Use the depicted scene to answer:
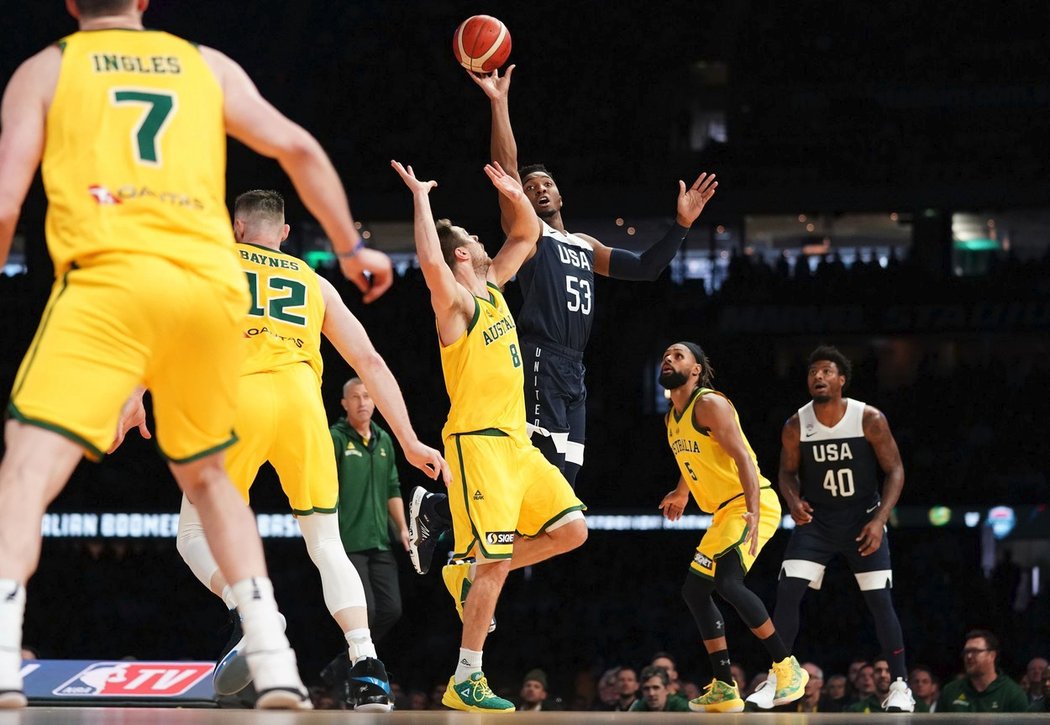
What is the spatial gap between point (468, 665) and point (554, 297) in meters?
2.12

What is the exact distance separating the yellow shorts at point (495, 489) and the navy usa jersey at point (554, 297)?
931 millimetres

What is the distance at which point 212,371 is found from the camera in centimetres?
344

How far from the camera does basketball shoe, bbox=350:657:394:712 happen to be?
5.41m

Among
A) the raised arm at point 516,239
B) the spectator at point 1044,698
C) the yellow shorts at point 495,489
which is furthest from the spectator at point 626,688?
the raised arm at point 516,239

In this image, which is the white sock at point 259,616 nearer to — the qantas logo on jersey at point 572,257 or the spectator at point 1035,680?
the qantas logo on jersey at point 572,257

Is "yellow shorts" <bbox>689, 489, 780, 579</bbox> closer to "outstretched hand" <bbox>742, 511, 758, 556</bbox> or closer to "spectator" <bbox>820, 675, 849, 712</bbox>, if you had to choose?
"outstretched hand" <bbox>742, 511, 758, 556</bbox>

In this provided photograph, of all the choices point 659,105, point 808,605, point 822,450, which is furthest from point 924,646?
point 659,105

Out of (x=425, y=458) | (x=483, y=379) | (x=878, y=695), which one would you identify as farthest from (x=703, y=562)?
(x=878, y=695)

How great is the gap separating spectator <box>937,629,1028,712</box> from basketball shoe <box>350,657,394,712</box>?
6.41 m

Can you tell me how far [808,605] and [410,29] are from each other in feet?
41.9

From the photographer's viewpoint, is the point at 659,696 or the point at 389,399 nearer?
the point at 389,399

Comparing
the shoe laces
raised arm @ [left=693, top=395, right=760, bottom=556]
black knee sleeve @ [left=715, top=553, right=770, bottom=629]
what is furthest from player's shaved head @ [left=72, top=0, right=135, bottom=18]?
black knee sleeve @ [left=715, top=553, right=770, bottom=629]

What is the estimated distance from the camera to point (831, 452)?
8625 millimetres

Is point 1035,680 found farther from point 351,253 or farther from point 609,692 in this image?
point 351,253
